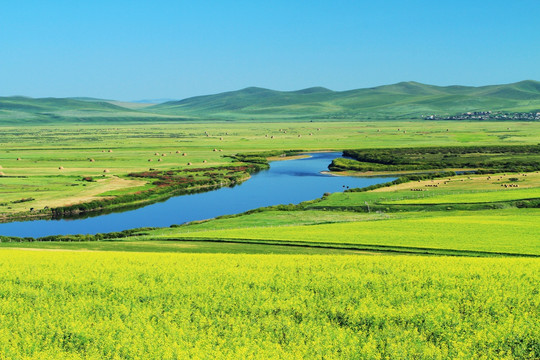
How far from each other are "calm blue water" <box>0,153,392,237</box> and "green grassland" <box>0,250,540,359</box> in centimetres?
4178

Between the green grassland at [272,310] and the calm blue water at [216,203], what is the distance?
41.8 metres

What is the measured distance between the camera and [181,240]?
178 feet

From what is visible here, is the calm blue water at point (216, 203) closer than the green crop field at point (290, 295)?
No

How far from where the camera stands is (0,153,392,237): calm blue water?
73812mm

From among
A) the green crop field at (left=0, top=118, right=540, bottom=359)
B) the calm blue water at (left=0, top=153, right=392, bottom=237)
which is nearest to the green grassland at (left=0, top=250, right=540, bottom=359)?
the green crop field at (left=0, top=118, right=540, bottom=359)

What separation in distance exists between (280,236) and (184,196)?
1949 inches

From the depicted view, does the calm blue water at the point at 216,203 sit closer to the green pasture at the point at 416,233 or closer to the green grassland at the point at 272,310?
the green pasture at the point at 416,233

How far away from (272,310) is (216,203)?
68.3 m

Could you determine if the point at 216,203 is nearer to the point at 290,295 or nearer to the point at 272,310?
the point at 290,295

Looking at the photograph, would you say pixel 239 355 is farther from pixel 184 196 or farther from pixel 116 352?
pixel 184 196

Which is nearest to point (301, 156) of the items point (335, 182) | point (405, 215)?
point (335, 182)

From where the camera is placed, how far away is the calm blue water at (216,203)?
73812 millimetres

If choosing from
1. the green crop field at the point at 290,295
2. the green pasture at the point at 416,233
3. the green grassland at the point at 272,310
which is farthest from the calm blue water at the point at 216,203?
the green grassland at the point at 272,310

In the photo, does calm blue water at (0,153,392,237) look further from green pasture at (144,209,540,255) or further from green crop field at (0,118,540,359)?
green crop field at (0,118,540,359)
